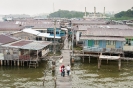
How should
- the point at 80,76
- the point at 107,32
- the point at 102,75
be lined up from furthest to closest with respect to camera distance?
the point at 107,32 → the point at 102,75 → the point at 80,76

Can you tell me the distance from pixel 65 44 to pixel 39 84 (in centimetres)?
2254

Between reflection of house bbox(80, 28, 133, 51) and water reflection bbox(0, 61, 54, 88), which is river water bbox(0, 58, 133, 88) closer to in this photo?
water reflection bbox(0, 61, 54, 88)

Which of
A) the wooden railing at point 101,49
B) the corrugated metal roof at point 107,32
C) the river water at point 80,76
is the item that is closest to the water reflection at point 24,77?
the river water at point 80,76

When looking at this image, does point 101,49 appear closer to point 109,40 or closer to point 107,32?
point 109,40

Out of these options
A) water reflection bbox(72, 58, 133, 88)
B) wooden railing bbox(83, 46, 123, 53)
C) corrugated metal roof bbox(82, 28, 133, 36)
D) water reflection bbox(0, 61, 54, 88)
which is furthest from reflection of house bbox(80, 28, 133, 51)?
water reflection bbox(0, 61, 54, 88)

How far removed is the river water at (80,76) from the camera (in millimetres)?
25203

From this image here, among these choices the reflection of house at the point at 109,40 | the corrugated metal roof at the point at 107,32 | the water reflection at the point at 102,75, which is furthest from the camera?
the corrugated metal roof at the point at 107,32

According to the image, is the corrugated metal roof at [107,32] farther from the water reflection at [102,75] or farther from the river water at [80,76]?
the river water at [80,76]

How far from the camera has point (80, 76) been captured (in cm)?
2866

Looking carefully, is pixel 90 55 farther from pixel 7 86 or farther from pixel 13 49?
pixel 7 86

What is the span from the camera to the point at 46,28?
52.6 meters

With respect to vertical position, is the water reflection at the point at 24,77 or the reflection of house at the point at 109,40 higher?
the reflection of house at the point at 109,40

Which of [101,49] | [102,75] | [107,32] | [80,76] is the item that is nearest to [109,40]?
[101,49]

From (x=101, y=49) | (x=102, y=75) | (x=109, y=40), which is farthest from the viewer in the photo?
(x=109, y=40)
